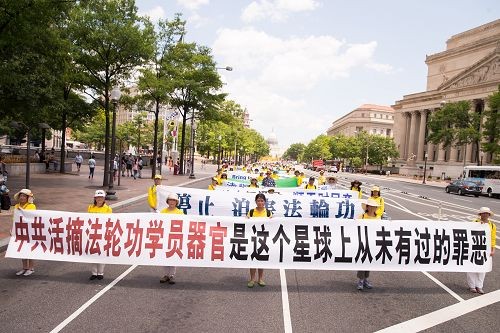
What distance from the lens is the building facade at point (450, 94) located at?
238ft

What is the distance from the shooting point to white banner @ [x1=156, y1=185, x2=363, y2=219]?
41.1 ft

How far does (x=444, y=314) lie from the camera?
7055 mm

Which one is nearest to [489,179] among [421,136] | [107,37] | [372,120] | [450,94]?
[107,37]

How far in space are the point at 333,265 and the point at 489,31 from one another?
334 ft

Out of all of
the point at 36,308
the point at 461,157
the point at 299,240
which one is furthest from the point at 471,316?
the point at 461,157

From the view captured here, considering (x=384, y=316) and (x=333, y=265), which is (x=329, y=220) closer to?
(x=333, y=265)

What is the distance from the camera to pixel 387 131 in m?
164

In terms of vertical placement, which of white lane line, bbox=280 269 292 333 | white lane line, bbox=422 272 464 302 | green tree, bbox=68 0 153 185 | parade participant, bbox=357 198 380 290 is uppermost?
green tree, bbox=68 0 153 185

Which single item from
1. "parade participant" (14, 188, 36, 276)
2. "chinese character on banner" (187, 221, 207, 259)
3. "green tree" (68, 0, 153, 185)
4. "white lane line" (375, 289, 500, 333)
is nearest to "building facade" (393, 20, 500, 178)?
"green tree" (68, 0, 153, 185)

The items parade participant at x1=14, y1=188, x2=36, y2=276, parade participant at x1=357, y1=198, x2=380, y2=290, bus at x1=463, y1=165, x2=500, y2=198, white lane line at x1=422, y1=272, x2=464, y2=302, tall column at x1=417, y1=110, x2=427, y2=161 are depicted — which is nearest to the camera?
white lane line at x1=422, y1=272, x2=464, y2=302

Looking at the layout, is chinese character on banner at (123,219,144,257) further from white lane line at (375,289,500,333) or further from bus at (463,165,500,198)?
bus at (463,165,500,198)

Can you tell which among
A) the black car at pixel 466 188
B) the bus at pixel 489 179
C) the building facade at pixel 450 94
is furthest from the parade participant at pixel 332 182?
the building facade at pixel 450 94

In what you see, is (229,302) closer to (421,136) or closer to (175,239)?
(175,239)

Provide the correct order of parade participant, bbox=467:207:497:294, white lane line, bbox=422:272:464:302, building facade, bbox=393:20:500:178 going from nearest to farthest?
white lane line, bbox=422:272:464:302 → parade participant, bbox=467:207:497:294 → building facade, bbox=393:20:500:178
